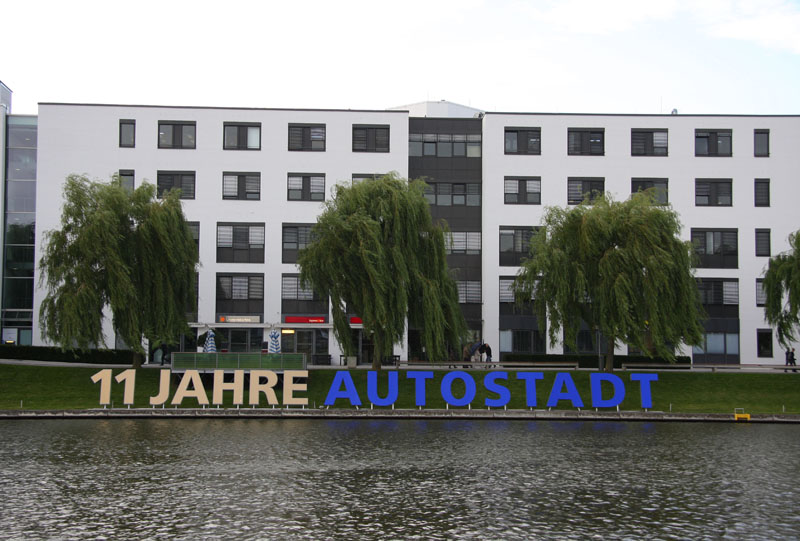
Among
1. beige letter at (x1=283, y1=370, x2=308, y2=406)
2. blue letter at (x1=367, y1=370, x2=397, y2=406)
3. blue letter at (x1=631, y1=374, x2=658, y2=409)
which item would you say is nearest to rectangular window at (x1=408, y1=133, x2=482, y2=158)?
blue letter at (x1=367, y1=370, x2=397, y2=406)

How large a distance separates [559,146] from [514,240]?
25.7 ft

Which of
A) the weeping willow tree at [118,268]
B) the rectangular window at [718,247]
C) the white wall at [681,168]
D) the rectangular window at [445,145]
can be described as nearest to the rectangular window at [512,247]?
the white wall at [681,168]

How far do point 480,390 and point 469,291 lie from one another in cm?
1855

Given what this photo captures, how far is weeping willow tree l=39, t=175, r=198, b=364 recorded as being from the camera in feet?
142

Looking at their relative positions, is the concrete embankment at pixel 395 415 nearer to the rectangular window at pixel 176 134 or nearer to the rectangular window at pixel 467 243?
the rectangular window at pixel 467 243

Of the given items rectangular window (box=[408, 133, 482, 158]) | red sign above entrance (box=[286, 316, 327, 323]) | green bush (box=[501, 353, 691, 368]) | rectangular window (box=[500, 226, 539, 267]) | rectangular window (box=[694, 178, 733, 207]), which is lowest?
green bush (box=[501, 353, 691, 368])

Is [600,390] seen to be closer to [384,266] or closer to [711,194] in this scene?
[384,266]

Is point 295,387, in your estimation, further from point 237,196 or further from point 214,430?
point 237,196

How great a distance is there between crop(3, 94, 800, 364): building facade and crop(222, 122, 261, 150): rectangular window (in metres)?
0.07

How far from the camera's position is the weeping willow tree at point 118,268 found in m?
43.3

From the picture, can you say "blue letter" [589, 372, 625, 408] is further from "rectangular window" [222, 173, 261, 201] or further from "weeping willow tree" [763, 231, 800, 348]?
"rectangular window" [222, 173, 261, 201]

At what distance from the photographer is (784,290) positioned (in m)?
50.0

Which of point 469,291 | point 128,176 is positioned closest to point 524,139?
point 469,291

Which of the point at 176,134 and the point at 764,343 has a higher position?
the point at 176,134
